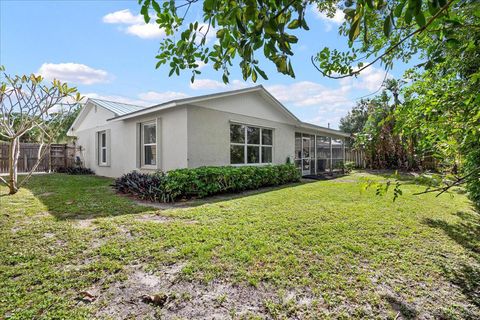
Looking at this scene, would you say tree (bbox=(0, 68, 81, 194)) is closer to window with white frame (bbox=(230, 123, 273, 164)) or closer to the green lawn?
the green lawn

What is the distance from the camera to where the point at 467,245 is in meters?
3.87

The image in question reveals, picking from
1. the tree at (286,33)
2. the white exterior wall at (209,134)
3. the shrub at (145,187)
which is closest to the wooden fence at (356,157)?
the white exterior wall at (209,134)

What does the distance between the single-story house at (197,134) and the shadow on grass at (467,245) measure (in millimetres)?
6755

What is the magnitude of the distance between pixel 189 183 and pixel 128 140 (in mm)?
5544

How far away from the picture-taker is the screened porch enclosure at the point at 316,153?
1482 cm

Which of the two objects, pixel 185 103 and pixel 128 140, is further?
pixel 128 140

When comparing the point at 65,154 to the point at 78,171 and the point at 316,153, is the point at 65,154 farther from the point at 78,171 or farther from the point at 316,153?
the point at 316,153

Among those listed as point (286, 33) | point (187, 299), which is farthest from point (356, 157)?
point (286, 33)

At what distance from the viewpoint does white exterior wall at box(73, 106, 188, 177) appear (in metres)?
8.84

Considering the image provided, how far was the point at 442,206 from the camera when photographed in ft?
20.5

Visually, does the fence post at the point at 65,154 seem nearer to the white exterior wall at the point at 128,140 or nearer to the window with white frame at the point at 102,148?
the white exterior wall at the point at 128,140

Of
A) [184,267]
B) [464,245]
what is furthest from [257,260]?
[464,245]

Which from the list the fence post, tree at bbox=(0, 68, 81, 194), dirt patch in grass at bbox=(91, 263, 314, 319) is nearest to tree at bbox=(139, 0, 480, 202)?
dirt patch in grass at bbox=(91, 263, 314, 319)

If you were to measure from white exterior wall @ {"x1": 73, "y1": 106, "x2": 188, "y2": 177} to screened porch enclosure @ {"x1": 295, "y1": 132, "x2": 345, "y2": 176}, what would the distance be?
298 inches
